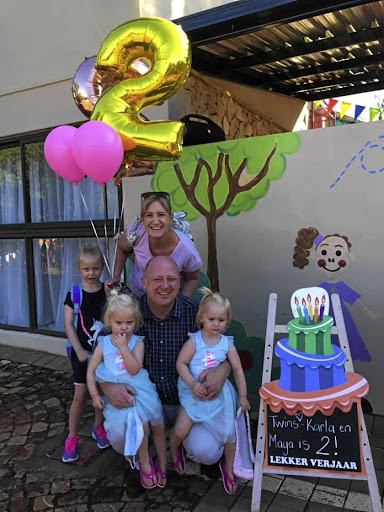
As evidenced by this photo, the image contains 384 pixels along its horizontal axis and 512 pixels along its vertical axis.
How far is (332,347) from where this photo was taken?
2.52m

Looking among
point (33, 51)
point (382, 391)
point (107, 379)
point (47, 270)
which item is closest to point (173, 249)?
point (107, 379)

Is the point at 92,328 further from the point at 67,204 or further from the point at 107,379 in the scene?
the point at 67,204

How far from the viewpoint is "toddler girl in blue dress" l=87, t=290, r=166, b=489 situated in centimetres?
259

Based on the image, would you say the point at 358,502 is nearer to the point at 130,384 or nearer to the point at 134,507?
the point at 134,507

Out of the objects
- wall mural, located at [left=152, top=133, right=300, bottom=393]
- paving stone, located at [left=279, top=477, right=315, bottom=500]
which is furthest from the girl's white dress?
wall mural, located at [left=152, top=133, right=300, bottom=393]

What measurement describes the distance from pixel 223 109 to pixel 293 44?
42.4 inches

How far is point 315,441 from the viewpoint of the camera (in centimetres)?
241

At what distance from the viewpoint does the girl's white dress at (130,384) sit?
262 centimetres

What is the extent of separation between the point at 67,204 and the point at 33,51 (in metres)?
1.80

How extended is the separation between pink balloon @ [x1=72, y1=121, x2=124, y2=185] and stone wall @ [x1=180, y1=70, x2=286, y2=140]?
1.95 meters

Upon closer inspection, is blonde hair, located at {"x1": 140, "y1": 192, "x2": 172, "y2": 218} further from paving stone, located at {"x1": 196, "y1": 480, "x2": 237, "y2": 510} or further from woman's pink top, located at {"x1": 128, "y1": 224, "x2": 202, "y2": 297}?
paving stone, located at {"x1": 196, "y1": 480, "x2": 237, "y2": 510}

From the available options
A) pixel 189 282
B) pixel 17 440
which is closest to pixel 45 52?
pixel 189 282

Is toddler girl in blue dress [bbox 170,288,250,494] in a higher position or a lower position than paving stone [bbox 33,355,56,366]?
higher

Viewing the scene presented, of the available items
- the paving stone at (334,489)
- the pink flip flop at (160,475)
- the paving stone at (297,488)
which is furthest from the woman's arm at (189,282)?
the paving stone at (334,489)
